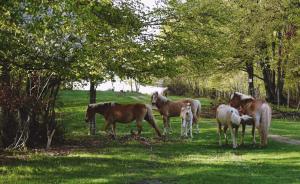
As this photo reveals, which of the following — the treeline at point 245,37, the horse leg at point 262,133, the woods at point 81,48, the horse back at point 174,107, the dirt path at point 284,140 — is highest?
the treeline at point 245,37

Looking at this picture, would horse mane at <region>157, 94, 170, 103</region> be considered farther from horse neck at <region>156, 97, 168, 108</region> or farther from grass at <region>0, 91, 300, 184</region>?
grass at <region>0, 91, 300, 184</region>

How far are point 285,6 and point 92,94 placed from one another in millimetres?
25795

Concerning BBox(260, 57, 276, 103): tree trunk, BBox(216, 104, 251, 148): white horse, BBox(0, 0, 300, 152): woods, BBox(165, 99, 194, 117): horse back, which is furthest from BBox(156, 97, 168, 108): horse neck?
BBox(260, 57, 276, 103): tree trunk

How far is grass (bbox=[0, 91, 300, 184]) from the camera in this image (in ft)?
48.2

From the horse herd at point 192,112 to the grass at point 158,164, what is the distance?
1.00m

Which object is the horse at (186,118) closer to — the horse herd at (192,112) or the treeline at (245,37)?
the horse herd at (192,112)

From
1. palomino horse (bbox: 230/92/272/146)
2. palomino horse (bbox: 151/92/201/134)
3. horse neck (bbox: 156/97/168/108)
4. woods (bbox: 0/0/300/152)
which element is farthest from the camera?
horse neck (bbox: 156/97/168/108)

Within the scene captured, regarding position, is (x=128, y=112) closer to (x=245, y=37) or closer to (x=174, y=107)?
(x=174, y=107)

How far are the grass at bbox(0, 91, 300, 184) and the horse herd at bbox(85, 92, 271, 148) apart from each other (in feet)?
3.28

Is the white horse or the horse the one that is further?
the horse

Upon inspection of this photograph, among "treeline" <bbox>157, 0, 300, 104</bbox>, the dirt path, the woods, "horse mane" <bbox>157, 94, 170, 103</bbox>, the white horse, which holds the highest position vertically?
"treeline" <bbox>157, 0, 300, 104</bbox>

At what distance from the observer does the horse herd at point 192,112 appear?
22391 mm

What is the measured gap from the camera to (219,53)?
94.7 feet

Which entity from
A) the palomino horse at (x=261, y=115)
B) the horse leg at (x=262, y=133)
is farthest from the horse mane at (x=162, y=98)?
the horse leg at (x=262, y=133)
